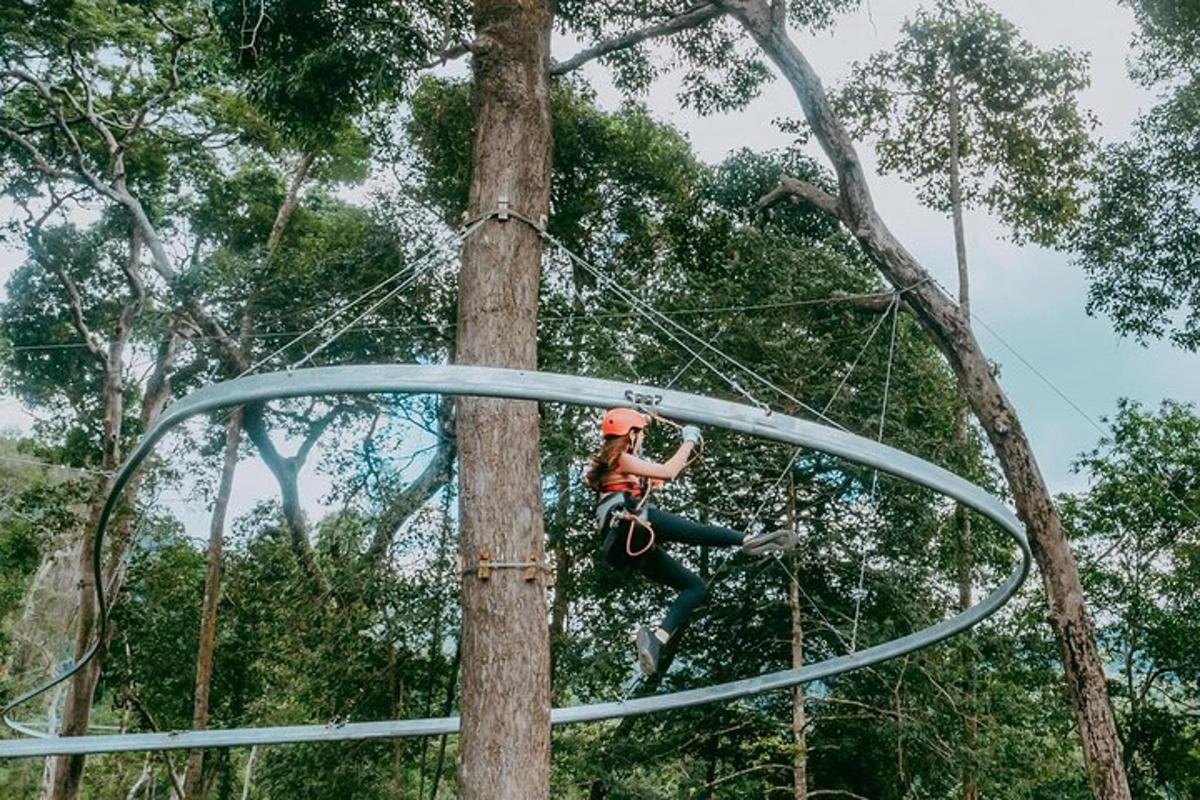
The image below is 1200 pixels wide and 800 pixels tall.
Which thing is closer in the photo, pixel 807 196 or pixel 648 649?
pixel 648 649

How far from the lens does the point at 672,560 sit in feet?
16.4

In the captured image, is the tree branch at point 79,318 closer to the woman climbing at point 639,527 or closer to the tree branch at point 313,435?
the tree branch at point 313,435

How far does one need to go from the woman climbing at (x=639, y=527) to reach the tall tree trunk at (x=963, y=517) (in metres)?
5.61

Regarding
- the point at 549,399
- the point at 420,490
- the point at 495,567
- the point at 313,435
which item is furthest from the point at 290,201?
the point at 549,399

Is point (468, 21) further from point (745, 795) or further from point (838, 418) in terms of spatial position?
point (745, 795)

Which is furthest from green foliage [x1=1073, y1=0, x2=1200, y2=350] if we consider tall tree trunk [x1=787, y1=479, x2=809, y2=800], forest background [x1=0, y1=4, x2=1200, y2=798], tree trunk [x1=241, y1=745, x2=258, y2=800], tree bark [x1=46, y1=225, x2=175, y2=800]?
tree trunk [x1=241, y1=745, x2=258, y2=800]

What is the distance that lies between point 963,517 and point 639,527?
7.09 m

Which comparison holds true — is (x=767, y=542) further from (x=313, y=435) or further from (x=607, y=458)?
(x=313, y=435)

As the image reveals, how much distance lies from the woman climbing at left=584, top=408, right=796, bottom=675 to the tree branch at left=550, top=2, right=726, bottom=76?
3.01 m

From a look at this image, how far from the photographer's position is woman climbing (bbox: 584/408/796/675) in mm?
4543

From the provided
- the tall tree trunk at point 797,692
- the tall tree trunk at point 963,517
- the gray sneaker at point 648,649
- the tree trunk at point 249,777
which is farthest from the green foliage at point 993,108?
the tree trunk at point 249,777

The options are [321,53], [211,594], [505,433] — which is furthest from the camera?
[211,594]

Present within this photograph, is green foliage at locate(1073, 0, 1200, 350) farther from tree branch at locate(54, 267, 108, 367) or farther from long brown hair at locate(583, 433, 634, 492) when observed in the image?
tree branch at locate(54, 267, 108, 367)

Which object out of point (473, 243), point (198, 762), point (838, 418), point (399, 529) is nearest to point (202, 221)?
point (399, 529)
